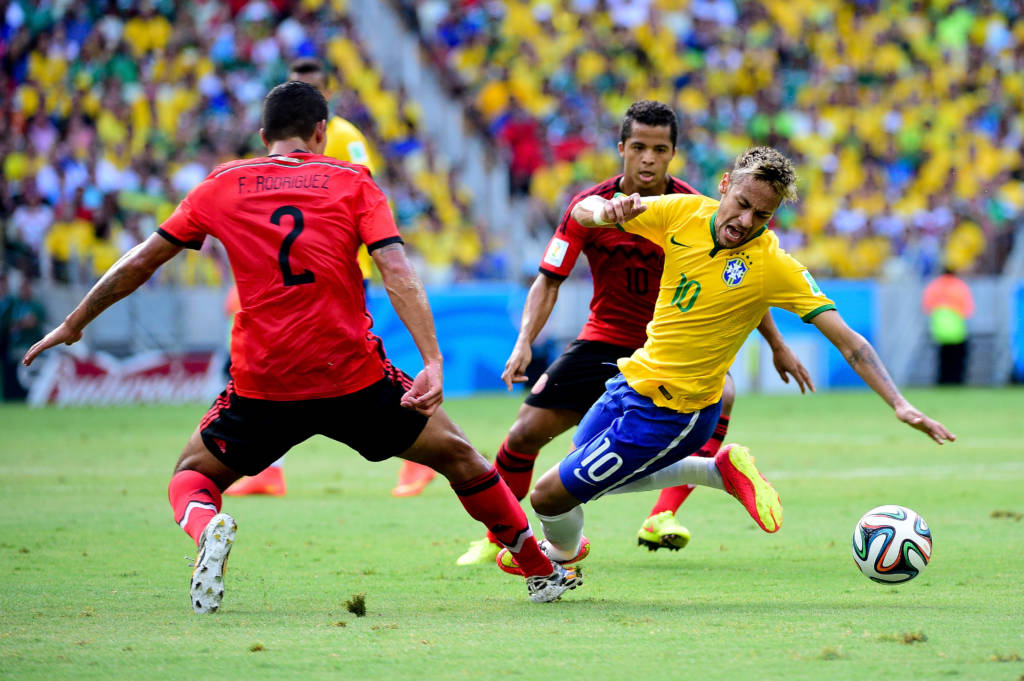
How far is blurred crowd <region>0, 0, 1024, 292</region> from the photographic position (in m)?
20.1

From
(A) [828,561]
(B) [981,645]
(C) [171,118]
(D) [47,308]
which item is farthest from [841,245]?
(B) [981,645]

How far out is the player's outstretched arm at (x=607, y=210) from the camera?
19.4 ft

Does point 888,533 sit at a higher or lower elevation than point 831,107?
lower

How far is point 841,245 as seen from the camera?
78.2 feet

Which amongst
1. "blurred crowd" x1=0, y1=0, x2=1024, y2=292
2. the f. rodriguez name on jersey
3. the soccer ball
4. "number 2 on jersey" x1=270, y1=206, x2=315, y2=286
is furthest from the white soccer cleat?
"blurred crowd" x1=0, y1=0, x2=1024, y2=292

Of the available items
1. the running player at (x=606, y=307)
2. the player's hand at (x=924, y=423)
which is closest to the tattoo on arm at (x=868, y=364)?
the player's hand at (x=924, y=423)

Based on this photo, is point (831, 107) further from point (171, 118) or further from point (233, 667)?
point (233, 667)

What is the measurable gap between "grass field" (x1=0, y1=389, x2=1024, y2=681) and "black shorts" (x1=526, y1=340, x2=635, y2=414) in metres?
0.86

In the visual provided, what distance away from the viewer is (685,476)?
22.8 ft

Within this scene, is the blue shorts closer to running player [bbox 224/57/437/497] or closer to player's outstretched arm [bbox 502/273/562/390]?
player's outstretched arm [bbox 502/273/562/390]

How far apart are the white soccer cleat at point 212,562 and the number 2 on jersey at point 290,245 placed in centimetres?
94

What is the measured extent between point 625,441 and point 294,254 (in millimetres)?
1683

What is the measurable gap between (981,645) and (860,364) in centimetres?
142

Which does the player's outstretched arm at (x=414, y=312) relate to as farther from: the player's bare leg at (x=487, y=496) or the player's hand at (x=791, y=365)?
the player's hand at (x=791, y=365)
